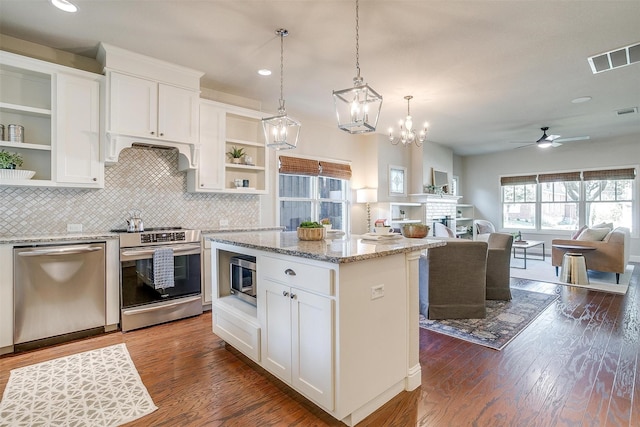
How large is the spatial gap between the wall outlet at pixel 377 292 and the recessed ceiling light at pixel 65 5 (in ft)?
10.4

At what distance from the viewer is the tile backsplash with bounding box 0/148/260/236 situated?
3168mm

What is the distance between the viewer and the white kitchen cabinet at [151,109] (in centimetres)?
327

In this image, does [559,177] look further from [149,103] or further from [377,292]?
[149,103]

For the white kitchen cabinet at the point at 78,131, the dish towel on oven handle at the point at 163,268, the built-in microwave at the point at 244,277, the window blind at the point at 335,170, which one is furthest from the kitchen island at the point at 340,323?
the window blind at the point at 335,170

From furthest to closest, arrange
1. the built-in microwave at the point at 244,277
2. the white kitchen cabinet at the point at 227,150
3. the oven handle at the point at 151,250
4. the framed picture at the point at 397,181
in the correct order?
1. the framed picture at the point at 397,181
2. the white kitchen cabinet at the point at 227,150
3. the oven handle at the point at 151,250
4. the built-in microwave at the point at 244,277

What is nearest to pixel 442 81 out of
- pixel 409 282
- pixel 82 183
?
pixel 409 282

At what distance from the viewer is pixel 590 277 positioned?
18.3ft

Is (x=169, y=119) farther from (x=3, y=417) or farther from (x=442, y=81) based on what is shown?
(x=442, y=81)

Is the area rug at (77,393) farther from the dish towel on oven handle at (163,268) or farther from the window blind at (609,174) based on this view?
the window blind at (609,174)

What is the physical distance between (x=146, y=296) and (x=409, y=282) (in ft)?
9.19

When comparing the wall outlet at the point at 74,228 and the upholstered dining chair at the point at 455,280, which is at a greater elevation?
the wall outlet at the point at 74,228

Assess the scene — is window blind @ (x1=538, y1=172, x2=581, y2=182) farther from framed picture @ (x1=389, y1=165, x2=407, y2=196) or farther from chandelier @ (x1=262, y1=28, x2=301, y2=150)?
chandelier @ (x1=262, y1=28, x2=301, y2=150)

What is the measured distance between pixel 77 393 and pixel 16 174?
2.12 metres

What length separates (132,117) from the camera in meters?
3.37
